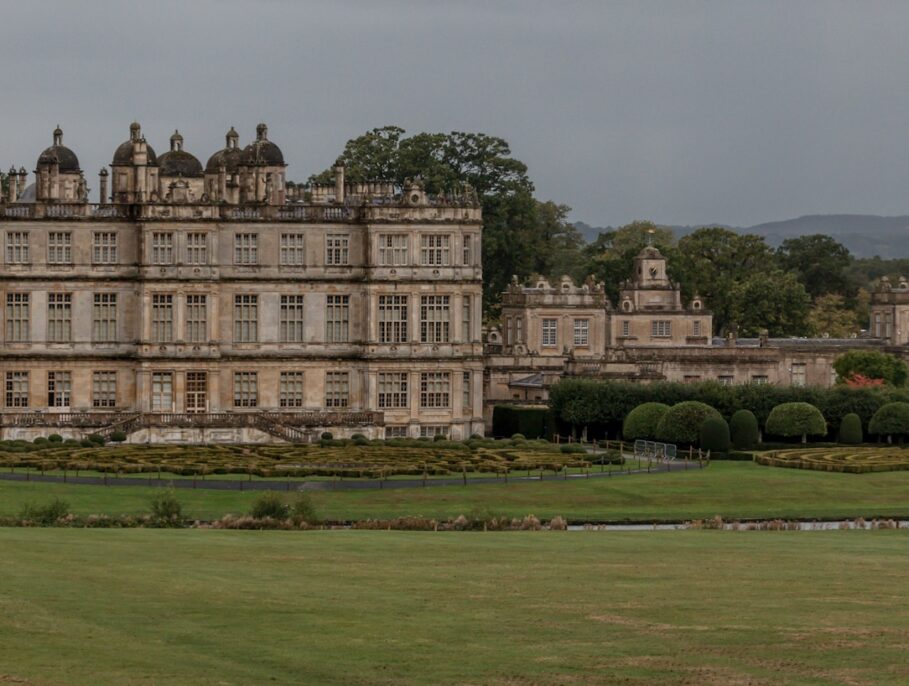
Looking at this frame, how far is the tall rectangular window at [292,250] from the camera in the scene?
3912 inches

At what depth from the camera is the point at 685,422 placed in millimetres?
91500

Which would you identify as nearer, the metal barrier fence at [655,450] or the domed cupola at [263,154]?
the metal barrier fence at [655,450]

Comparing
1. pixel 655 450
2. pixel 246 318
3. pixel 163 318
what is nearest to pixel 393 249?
pixel 246 318

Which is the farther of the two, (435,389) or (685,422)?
(435,389)

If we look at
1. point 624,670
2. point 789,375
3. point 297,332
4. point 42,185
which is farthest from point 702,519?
point 789,375

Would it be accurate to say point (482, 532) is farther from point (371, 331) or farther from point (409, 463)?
point (371, 331)

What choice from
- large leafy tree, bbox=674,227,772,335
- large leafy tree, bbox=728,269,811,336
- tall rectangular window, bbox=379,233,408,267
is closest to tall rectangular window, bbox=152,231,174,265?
tall rectangular window, bbox=379,233,408,267

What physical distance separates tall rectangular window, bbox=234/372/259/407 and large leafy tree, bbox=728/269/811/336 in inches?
2131

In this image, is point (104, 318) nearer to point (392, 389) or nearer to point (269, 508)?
point (392, 389)

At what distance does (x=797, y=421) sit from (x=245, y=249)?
2508 centimetres

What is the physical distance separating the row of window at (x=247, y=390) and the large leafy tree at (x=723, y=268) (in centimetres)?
4813

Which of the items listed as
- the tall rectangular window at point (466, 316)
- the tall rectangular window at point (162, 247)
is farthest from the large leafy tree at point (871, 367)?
the tall rectangular window at point (162, 247)

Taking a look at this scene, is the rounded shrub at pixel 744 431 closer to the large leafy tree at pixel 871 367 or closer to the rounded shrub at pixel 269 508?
the large leafy tree at pixel 871 367

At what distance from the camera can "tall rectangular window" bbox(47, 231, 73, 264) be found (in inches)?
3851
